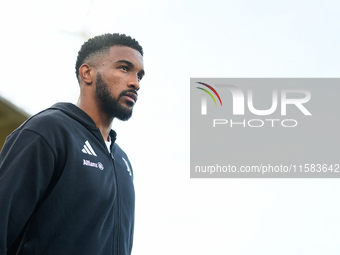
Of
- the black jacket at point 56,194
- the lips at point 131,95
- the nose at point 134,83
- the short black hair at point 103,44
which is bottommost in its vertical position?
the black jacket at point 56,194

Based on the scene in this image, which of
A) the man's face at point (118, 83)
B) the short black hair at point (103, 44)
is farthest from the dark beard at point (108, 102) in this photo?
the short black hair at point (103, 44)

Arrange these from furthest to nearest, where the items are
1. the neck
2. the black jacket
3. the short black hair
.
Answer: the short black hair < the neck < the black jacket

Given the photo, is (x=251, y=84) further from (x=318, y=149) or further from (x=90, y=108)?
(x=90, y=108)

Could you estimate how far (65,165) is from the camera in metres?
0.85

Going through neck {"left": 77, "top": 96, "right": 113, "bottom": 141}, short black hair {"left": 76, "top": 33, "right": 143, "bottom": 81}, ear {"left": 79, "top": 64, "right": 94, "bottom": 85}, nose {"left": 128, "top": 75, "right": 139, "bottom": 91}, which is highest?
short black hair {"left": 76, "top": 33, "right": 143, "bottom": 81}

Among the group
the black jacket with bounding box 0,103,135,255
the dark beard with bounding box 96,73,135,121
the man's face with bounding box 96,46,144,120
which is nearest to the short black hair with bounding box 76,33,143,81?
the man's face with bounding box 96,46,144,120

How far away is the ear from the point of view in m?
1.19

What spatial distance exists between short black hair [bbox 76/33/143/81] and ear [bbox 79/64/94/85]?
0.06m

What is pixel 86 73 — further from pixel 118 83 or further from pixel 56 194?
pixel 56 194

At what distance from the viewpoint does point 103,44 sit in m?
1.27

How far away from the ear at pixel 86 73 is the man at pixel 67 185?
0.21 feet

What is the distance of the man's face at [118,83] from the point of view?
114 cm

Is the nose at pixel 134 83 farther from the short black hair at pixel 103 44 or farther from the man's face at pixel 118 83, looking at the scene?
the short black hair at pixel 103 44

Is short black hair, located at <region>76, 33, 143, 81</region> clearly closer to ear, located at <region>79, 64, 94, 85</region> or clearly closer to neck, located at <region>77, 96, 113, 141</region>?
ear, located at <region>79, 64, 94, 85</region>
